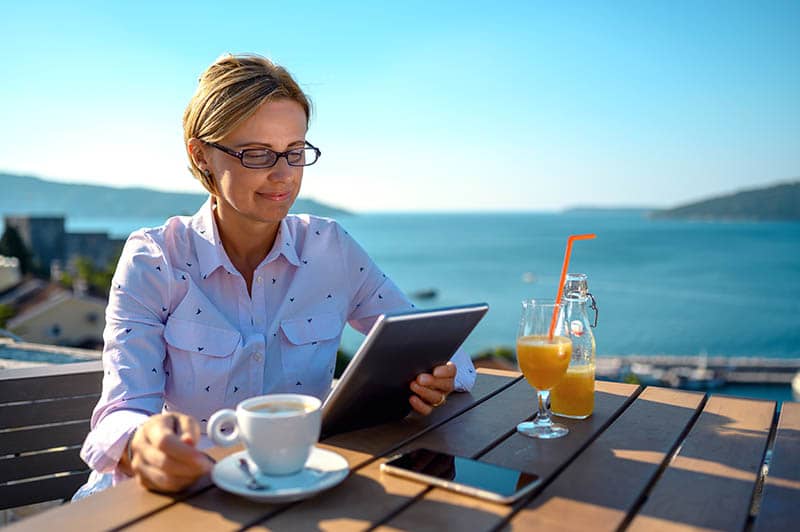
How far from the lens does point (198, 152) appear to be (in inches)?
72.6

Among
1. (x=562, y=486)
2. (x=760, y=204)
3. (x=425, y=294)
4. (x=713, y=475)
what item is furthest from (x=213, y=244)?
(x=760, y=204)

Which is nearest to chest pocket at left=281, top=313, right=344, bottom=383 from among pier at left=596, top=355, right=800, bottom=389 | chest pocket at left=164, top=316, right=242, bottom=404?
chest pocket at left=164, top=316, right=242, bottom=404

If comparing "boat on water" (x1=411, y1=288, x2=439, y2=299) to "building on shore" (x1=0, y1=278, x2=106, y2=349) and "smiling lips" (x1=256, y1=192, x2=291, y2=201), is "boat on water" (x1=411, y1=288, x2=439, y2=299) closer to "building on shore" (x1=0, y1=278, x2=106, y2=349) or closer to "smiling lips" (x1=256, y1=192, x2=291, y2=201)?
"building on shore" (x1=0, y1=278, x2=106, y2=349)

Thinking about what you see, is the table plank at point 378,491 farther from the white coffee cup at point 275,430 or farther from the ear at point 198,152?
the ear at point 198,152

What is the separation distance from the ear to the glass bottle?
0.98m

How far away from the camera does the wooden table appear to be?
0.99 meters

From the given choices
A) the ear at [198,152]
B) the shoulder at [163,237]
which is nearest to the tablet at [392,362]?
the shoulder at [163,237]

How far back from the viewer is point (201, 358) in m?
1.72

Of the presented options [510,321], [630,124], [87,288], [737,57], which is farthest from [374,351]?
[737,57]

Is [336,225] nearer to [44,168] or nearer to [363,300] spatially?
[363,300]

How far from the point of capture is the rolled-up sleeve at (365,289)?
206cm

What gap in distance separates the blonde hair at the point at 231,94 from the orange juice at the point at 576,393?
98cm

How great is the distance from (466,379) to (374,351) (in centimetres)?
61

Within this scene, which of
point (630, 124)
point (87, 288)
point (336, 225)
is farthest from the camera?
point (630, 124)
